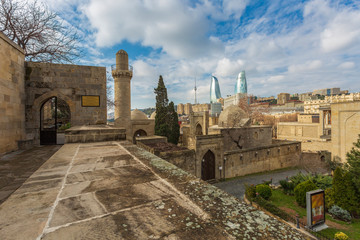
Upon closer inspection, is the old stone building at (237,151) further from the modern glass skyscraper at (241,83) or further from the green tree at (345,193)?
the modern glass skyscraper at (241,83)

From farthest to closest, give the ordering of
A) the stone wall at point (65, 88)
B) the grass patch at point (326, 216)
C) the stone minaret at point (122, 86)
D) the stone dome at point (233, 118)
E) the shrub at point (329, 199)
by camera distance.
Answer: the stone dome at point (233, 118)
the stone minaret at point (122, 86)
the shrub at point (329, 199)
the grass patch at point (326, 216)
the stone wall at point (65, 88)

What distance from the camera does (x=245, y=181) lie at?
49.4 feet

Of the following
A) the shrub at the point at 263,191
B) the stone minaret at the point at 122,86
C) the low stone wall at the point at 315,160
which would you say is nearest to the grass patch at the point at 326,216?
the shrub at the point at 263,191

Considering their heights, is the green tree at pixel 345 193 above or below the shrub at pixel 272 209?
above

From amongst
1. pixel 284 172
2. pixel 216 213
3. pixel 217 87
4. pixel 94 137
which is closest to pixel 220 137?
pixel 284 172

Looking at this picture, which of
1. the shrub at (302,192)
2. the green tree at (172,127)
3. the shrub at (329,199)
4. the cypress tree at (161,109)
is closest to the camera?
the shrub at (329,199)

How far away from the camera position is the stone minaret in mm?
19781

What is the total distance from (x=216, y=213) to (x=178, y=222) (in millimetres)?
343

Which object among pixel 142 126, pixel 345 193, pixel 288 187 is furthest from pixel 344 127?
pixel 142 126

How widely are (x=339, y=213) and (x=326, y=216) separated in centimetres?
63

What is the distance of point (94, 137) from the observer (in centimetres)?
573

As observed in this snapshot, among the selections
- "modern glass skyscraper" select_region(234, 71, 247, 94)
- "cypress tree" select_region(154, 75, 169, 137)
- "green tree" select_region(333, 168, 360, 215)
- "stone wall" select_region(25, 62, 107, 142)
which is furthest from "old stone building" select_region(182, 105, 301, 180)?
"modern glass skyscraper" select_region(234, 71, 247, 94)

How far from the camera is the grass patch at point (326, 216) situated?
24.8 ft

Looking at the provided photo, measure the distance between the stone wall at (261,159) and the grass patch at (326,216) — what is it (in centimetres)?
392
